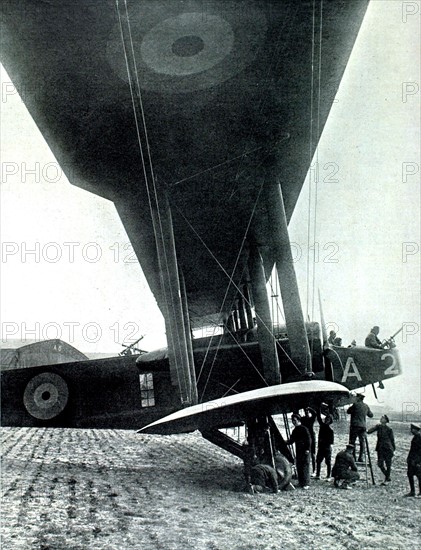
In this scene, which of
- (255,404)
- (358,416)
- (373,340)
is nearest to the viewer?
(255,404)

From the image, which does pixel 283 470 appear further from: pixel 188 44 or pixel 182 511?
pixel 188 44

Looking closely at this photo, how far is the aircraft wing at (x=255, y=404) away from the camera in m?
5.00

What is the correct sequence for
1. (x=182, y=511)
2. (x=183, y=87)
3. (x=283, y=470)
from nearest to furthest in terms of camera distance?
(x=182, y=511)
(x=183, y=87)
(x=283, y=470)

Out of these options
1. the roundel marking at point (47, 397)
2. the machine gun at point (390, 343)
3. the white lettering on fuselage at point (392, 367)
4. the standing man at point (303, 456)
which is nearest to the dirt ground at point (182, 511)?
the standing man at point (303, 456)

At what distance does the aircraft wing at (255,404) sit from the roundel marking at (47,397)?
298 cm

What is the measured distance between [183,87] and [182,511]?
4.03 metres

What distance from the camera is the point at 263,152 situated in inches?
239

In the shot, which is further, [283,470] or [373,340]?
[373,340]

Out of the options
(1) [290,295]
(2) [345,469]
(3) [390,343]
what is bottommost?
(2) [345,469]

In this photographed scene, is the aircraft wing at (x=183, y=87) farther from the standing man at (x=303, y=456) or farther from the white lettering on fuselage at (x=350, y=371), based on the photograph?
the standing man at (x=303, y=456)

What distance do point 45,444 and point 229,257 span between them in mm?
5520

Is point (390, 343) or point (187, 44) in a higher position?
point (187, 44)

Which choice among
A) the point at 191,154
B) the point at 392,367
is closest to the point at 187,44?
the point at 191,154

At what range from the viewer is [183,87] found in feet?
15.0
